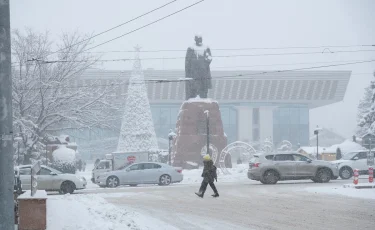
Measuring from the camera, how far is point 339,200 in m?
A: 19.9

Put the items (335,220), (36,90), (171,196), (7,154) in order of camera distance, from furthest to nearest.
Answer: (36,90) < (171,196) < (335,220) < (7,154)

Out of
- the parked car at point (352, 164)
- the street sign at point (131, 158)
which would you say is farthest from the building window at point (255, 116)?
the parked car at point (352, 164)

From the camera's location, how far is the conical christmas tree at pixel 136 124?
65.0 meters

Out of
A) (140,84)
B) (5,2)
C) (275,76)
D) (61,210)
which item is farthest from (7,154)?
(275,76)

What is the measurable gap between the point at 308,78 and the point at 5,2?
108 metres

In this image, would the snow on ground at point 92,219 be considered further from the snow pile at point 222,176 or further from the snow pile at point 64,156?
the snow pile at point 64,156

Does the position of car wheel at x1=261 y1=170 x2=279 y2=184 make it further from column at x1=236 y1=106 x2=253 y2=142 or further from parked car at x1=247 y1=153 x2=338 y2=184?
column at x1=236 y1=106 x2=253 y2=142

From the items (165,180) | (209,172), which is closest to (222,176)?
(165,180)

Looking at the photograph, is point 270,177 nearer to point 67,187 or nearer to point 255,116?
point 67,187

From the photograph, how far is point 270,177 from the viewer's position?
29.6 meters

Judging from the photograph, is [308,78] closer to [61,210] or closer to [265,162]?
[265,162]

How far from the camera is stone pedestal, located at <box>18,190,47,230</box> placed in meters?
11.0

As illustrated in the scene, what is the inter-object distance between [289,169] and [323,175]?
1.61 meters

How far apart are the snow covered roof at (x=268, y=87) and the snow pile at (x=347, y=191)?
284 ft
